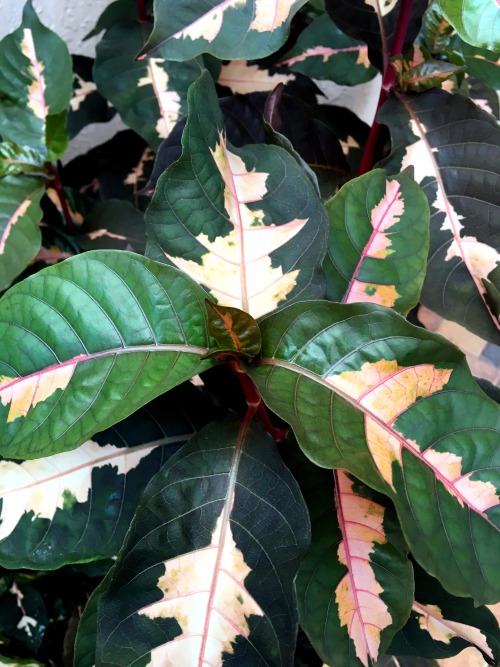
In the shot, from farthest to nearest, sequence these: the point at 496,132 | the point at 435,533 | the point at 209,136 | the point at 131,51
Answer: the point at 131,51 → the point at 496,132 → the point at 209,136 → the point at 435,533

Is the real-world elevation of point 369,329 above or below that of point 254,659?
above

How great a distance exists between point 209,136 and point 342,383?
27cm

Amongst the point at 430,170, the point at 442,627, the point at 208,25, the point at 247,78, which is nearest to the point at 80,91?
the point at 247,78

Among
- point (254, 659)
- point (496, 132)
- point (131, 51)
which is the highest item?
point (131, 51)

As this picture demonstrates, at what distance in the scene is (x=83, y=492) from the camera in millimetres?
597

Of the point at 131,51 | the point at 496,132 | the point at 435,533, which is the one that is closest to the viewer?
the point at 435,533

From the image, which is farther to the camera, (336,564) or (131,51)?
(131,51)

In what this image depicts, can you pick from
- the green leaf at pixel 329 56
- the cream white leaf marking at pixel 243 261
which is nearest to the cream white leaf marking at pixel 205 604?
the cream white leaf marking at pixel 243 261

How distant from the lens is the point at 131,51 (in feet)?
2.94

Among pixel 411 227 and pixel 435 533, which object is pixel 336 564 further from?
pixel 411 227

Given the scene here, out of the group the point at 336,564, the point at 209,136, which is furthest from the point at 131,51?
the point at 336,564

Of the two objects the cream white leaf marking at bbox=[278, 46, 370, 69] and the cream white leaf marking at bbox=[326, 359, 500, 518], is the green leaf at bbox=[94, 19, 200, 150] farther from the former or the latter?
the cream white leaf marking at bbox=[326, 359, 500, 518]

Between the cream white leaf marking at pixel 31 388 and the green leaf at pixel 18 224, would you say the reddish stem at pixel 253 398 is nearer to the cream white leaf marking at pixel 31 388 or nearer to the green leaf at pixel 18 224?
the cream white leaf marking at pixel 31 388

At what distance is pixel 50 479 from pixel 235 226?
319 millimetres
